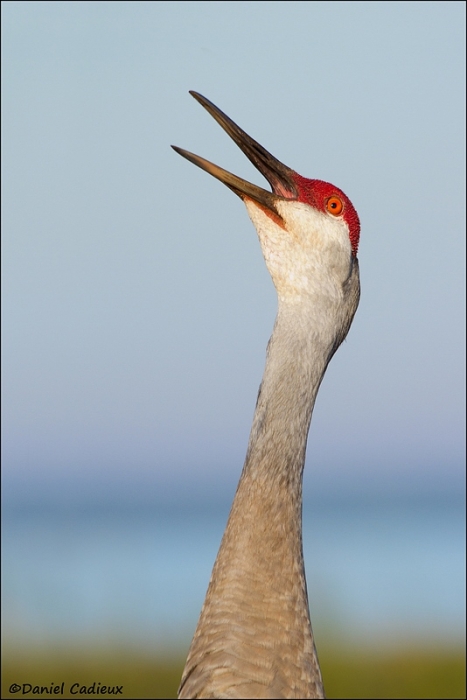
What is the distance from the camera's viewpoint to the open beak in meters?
4.29

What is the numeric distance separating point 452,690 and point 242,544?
6188 millimetres

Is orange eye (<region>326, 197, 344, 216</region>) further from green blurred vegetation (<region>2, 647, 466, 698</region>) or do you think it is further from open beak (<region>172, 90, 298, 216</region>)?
green blurred vegetation (<region>2, 647, 466, 698</region>)

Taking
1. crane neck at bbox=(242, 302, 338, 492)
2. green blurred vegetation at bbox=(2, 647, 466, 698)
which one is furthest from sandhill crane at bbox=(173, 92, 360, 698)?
green blurred vegetation at bbox=(2, 647, 466, 698)

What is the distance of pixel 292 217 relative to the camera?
4336mm

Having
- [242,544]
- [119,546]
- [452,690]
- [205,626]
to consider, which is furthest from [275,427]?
[119,546]

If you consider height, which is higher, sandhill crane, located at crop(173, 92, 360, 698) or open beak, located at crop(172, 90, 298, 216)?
open beak, located at crop(172, 90, 298, 216)

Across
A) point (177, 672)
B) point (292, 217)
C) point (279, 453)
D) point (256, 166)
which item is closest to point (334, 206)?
point (292, 217)

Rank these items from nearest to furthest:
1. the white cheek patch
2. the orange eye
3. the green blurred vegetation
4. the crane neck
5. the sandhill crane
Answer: the sandhill crane, the crane neck, the white cheek patch, the orange eye, the green blurred vegetation

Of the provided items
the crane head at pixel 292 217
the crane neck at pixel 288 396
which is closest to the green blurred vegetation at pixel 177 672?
the crane neck at pixel 288 396

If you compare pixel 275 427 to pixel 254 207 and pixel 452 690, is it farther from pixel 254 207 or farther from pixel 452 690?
pixel 452 690

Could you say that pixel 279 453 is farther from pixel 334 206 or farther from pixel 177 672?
pixel 177 672

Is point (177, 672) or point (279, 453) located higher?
point (177, 672)

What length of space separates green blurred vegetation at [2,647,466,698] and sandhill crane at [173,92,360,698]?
503cm

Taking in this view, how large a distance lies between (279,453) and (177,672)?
5.74 metres
